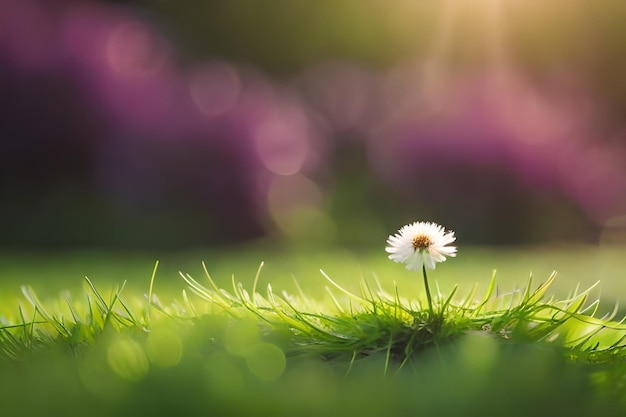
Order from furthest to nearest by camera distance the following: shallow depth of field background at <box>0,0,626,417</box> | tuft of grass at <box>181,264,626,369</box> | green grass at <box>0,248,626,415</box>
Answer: shallow depth of field background at <box>0,0,626,417</box> → tuft of grass at <box>181,264,626,369</box> → green grass at <box>0,248,626,415</box>

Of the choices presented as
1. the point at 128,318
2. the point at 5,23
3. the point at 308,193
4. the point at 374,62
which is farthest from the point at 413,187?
the point at 128,318

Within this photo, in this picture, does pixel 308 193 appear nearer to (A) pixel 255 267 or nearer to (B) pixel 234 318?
(A) pixel 255 267

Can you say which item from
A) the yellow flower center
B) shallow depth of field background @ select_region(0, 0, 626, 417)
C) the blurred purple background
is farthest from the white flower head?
the blurred purple background

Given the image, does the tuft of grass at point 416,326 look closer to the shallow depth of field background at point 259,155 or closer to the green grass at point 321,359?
the green grass at point 321,359

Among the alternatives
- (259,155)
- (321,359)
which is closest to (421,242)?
(321,359)

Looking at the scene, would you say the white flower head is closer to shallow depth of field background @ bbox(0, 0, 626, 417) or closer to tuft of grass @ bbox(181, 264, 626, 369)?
tuft of grass @ bbox(181, 264, 626, 369)

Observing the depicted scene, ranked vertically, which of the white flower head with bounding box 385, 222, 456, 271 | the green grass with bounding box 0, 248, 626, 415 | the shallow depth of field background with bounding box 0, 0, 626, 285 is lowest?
the green grass with bounding box 0, 248, 626, 415

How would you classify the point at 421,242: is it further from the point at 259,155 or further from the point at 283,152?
the point at 283,152

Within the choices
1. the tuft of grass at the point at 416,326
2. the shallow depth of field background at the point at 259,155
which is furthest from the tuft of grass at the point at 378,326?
the shallow depth of field background at the point at 259,155
